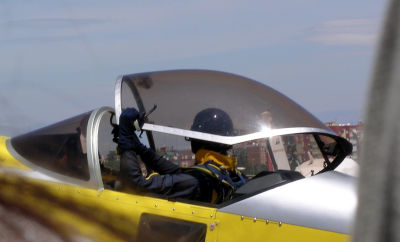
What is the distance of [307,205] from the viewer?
2930 mm

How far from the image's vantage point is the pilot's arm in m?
3.36

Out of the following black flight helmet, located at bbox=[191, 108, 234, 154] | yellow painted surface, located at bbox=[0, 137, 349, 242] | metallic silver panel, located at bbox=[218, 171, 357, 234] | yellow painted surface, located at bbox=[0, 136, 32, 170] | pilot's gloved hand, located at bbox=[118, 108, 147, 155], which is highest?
black flight helmet, located at bbox=[191, 108, 234, 154]

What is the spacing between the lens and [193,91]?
3.66 m

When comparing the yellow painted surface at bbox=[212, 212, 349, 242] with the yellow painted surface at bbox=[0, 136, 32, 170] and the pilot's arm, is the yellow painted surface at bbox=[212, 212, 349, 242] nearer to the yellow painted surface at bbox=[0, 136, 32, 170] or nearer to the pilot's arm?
the pilot's arm

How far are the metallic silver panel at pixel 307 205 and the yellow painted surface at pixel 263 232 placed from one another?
0.03 meters

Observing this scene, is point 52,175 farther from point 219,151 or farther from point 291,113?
point 291,113

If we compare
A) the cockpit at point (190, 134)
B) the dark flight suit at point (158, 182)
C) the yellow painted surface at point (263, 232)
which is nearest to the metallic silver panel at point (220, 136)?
the cockpit at point (190, 134)

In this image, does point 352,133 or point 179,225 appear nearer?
point 179,225

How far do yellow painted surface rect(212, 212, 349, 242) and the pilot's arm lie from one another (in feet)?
1.32

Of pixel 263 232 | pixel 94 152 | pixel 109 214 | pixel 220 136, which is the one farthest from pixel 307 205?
pixel 94 152

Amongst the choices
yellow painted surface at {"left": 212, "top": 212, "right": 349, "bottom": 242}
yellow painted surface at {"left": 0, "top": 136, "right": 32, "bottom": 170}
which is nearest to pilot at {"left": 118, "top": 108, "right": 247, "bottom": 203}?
yellow painted surface at {"left": 212, "top": 212, "right": 349, "bottom": 242}

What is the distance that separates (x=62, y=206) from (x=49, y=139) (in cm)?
56

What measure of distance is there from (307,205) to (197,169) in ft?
3.03

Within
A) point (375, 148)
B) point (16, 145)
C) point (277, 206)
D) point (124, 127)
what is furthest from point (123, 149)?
point (375, 148)
